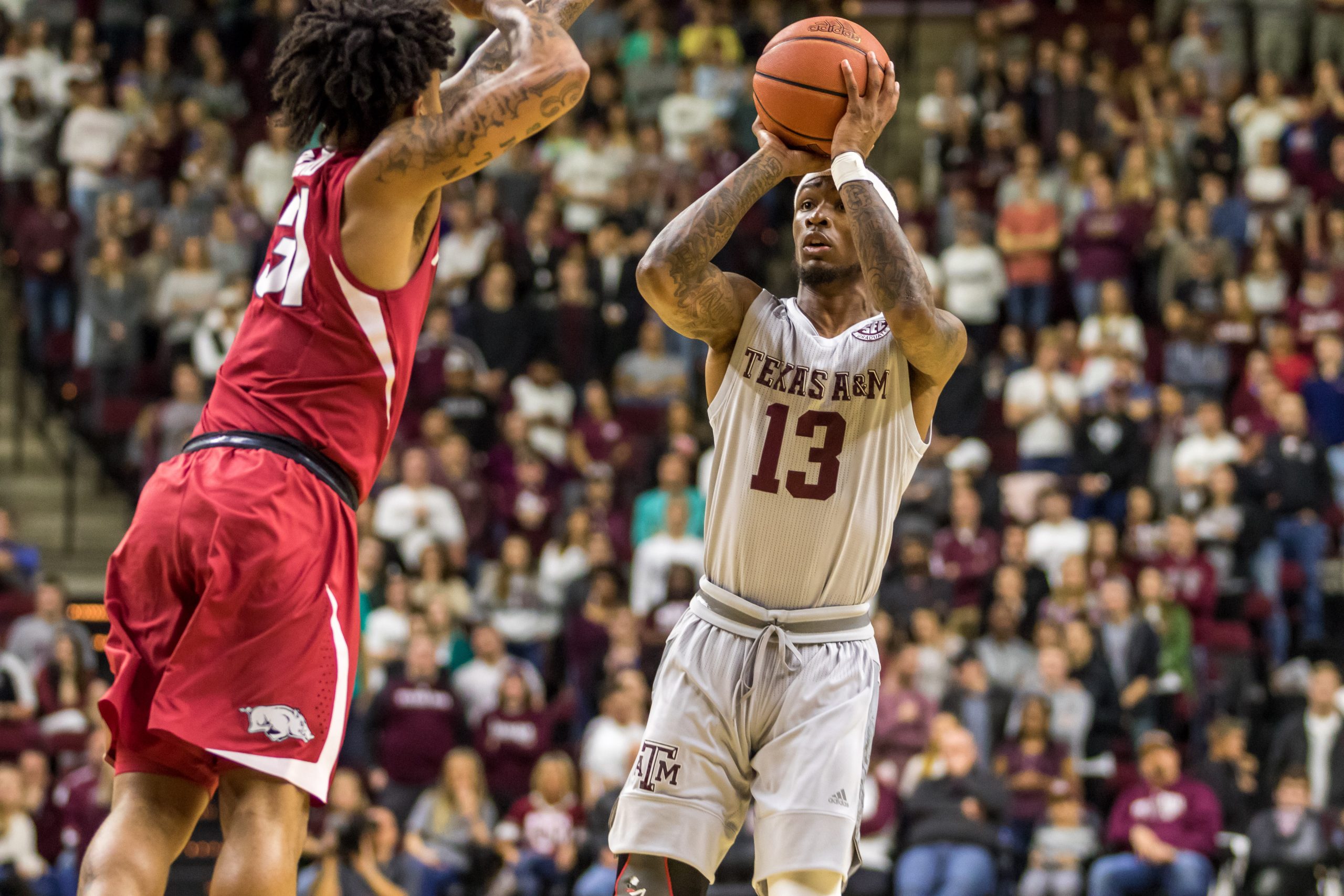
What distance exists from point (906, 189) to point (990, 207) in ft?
2.66

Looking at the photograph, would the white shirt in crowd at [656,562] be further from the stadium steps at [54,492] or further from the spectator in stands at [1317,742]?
the stadium steps at [54,492]

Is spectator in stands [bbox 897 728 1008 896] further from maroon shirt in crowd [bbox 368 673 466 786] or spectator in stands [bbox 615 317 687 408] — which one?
spectator in stands [bbox 615 317 687 408]

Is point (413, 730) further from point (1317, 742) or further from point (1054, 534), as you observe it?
point (1317, 742)

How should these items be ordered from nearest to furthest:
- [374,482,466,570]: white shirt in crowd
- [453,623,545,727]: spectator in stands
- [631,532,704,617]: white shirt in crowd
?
[453,623,545,727]: spectator in stands
[631,532,704,617]: white shirt in crowd
[374,482,466,570]: white shirt in crowd

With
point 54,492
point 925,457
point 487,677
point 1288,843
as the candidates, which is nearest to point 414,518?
point 487,677

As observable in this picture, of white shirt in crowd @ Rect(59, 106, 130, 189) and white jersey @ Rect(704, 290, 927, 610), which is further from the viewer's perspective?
white shirt in crowd @ Rect(59, 106, 130, 189)

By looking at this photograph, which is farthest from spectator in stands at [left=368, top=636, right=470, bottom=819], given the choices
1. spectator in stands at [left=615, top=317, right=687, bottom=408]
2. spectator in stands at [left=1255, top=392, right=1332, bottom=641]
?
spectator in stands at [left=1255, top=392, right=1332, bottom=641]

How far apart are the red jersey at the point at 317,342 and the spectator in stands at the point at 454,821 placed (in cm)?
641

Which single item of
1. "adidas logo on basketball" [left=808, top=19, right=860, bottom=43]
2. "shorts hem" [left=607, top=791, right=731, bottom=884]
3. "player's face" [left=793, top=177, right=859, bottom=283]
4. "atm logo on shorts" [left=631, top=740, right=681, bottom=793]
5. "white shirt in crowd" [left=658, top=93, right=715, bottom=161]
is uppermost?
"white shirt in crowd" [left=658, top=93, right=715, bottom=161]

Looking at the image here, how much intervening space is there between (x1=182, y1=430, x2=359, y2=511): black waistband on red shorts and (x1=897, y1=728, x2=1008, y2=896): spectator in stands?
21.2 feet

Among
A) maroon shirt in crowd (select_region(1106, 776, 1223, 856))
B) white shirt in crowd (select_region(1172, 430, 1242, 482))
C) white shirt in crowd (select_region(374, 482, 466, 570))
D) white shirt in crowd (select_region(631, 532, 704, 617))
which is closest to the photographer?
maroon shirt in crowd (select_region(1106, 776, 1223, 856))

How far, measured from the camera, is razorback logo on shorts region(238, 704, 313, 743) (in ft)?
12.1

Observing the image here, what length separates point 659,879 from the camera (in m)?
4.61

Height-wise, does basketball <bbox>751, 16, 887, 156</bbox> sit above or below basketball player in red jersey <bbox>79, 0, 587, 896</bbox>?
above
